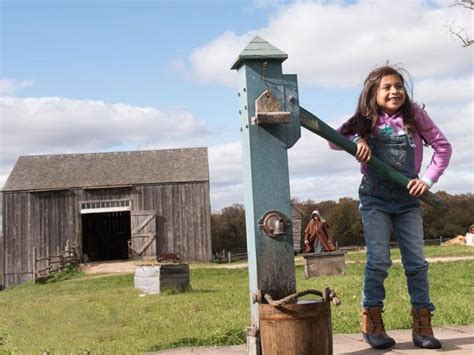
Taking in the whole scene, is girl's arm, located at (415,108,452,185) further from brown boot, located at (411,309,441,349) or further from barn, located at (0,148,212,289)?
barn, located at (0,148,212,289)

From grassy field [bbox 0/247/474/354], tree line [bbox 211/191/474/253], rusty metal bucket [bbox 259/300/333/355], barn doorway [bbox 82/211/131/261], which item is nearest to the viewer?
rusty metal bucket [bbox 259/300/333/355]

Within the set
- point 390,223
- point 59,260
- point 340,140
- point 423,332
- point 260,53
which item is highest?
point 260,53

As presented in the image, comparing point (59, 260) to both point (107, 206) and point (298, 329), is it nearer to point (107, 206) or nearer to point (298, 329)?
point (107, 206)

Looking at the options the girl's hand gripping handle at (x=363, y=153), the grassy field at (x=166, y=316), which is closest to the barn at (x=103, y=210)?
the grassy field at (x=166, y=316)

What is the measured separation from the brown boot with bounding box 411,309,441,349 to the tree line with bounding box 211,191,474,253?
32482 mm

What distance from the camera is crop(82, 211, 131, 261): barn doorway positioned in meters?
30.7

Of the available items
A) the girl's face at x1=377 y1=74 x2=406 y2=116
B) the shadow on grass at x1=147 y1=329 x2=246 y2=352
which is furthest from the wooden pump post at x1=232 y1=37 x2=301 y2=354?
the shadow on grass at x1=147 y1=329 x2=246 y2=352

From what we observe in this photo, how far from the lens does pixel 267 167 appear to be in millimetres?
3346

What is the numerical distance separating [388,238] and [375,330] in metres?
0.54

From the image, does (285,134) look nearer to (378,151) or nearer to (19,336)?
(378,151)

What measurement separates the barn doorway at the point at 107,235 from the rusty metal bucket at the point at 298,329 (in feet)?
91.4

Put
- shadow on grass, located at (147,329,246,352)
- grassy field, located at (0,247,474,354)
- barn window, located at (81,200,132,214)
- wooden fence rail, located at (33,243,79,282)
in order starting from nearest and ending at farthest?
shadow on grass, located at (147,329,246,352), grassy field, located at (0,247,474,354), wooden fence rail, located at (33,243,79,282), barn window, located at (81,200,132,214)

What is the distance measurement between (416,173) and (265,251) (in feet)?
3.83

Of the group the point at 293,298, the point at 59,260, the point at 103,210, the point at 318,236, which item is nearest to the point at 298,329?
the point at 293,298
